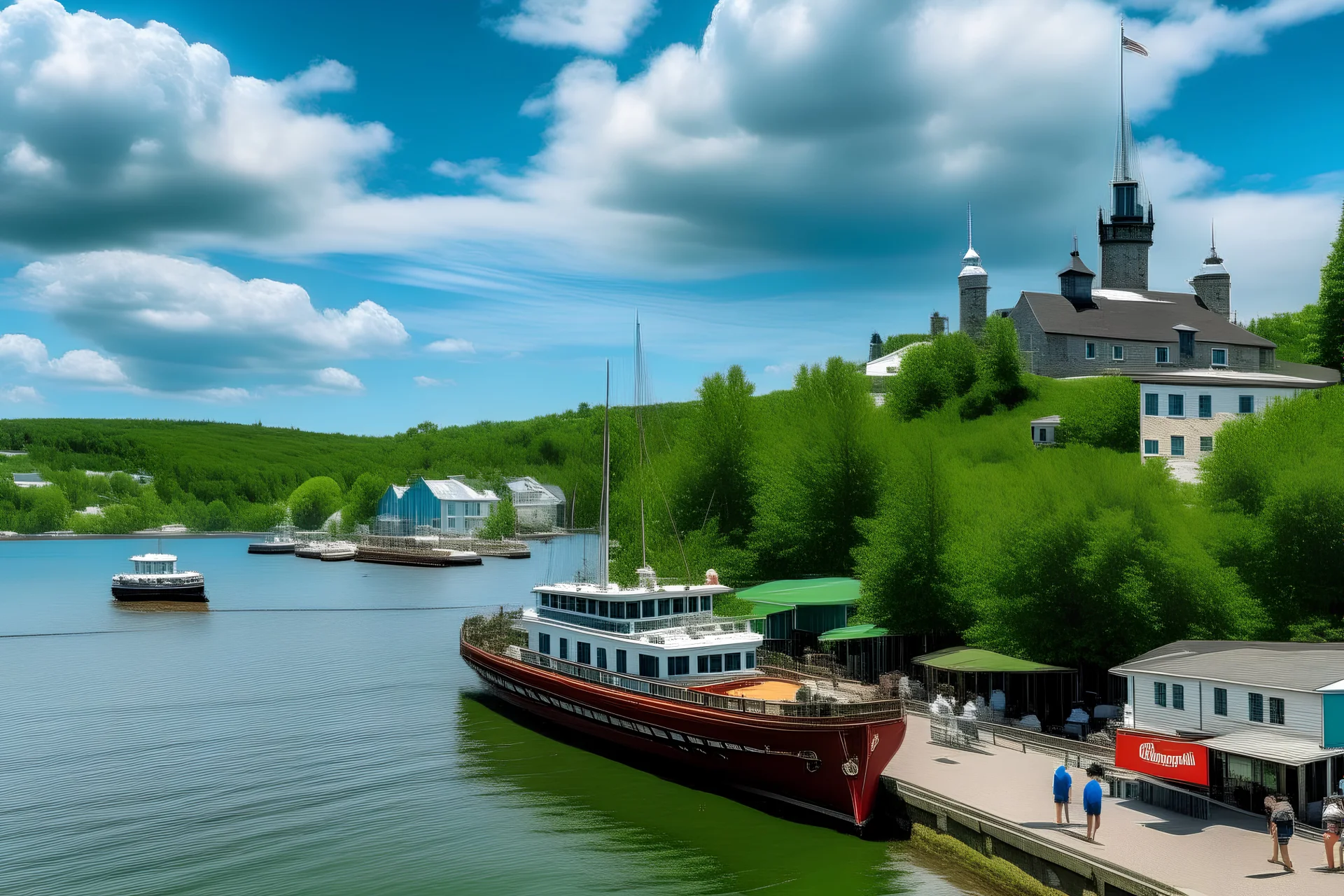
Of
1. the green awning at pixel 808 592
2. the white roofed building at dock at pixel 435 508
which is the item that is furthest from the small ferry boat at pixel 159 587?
the white roofed building at dock at pixel 435 508

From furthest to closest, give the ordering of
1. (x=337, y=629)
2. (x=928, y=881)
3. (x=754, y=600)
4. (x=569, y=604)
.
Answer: (x=337, y=629) → (x=754, y=600) → (x=569, y=604) → (x=928, y=881)

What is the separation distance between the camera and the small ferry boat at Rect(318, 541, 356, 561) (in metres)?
150

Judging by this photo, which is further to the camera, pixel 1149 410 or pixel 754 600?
pixel 1149 410

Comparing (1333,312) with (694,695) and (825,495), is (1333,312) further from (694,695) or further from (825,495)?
(694,695)

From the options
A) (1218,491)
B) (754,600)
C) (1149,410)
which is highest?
(1149,410)

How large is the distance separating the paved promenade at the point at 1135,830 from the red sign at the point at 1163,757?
35.2 inches

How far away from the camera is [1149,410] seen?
201 feet

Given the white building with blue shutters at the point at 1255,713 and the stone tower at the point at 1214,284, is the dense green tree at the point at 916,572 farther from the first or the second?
the stone tower at the point at 1214,284

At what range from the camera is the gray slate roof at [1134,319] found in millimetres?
89375

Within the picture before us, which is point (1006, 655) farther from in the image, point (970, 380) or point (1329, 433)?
point (970, 380)

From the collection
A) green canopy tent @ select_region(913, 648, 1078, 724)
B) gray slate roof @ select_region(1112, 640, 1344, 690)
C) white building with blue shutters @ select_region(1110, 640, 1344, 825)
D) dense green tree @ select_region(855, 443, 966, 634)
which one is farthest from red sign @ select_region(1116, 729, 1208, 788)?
dense green tree @ select_region(855, 443, 966, 634)

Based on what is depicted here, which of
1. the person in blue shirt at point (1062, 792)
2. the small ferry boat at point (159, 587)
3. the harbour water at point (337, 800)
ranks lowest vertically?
the harbour water at point (337, 800)

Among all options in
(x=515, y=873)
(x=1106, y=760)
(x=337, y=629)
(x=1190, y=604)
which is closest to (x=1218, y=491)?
(x=1190, y=604)

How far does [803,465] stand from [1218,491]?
75.1ft
